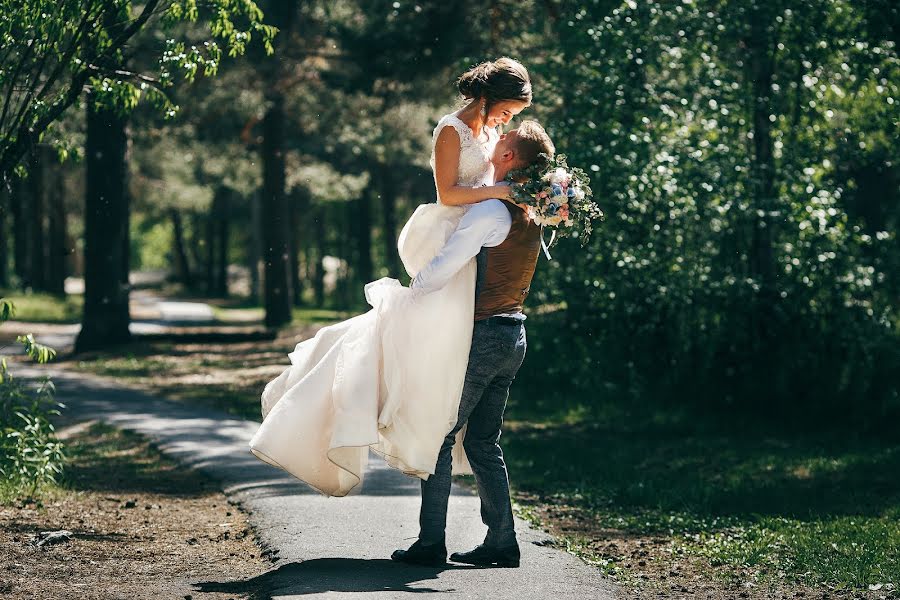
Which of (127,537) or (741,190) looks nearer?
(127,537)

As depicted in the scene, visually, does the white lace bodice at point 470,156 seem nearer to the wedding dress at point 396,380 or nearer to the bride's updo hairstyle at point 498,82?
the wedding dress at point 396,380

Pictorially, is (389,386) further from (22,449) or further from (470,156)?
(22,449)

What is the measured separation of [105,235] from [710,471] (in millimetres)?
12627

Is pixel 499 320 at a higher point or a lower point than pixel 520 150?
lower

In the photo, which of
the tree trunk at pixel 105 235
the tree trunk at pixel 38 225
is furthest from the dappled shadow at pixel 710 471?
the tree trunk at pixel 38 225

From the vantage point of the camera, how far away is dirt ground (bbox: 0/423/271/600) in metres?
5.66

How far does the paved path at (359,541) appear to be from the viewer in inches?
213

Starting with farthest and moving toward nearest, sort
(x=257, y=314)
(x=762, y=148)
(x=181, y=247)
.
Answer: (x=181, y=247), (x=257, y=314), (x=762, y=148)

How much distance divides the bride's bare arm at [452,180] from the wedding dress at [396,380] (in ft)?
0.15

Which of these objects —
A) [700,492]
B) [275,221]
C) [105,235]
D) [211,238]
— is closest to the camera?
[700,492]

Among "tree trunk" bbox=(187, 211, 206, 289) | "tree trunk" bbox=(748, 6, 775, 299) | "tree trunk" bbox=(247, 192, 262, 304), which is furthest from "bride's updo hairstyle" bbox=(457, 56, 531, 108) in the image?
"tree trunk" bbox=(187, 211, 206, 289)

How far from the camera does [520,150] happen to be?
5598 millimetres

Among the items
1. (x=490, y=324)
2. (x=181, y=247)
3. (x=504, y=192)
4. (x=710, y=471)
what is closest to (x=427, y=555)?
(x=490, y=324)

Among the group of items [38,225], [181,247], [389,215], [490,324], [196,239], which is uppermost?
[196,239]
